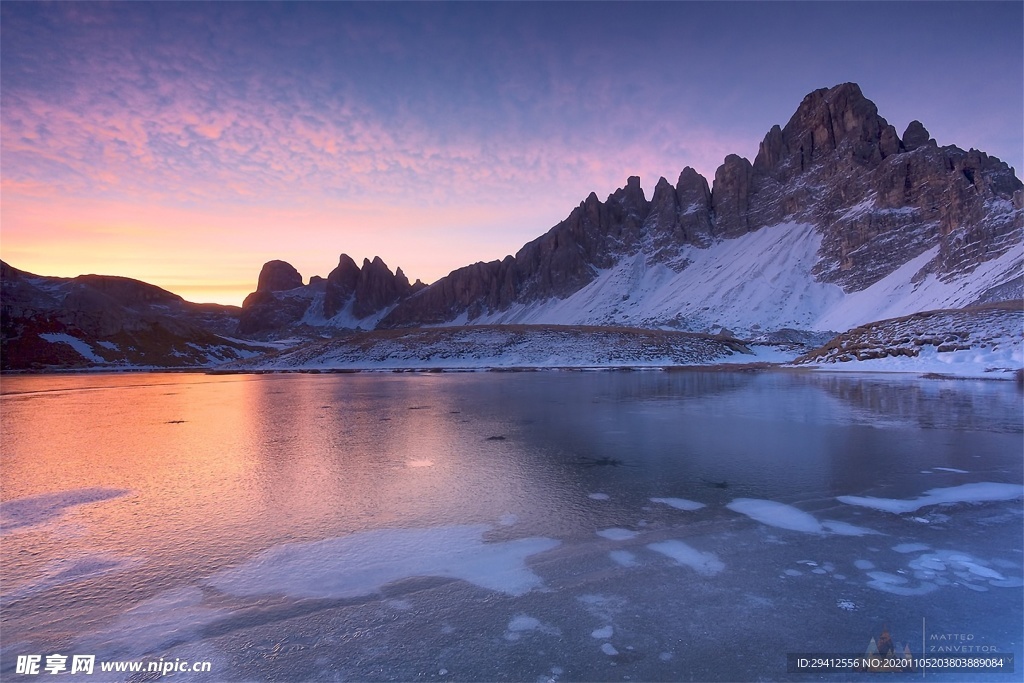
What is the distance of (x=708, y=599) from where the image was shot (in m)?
4.82

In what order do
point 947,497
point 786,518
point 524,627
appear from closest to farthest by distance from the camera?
1. point 524,627
2. point 786,518
3. point 947,497

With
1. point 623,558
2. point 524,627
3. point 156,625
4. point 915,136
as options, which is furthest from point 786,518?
point 915,136

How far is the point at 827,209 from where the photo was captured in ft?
387

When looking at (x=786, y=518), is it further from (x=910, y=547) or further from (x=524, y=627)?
(x=524, y=627)

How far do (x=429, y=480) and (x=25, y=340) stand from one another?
342ft

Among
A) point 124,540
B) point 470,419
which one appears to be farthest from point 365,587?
point 470,419

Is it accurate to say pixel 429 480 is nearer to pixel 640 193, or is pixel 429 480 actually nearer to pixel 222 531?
pixel 222 531

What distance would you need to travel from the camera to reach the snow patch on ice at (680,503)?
7551mm

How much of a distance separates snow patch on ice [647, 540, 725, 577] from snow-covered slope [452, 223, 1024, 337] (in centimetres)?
7592

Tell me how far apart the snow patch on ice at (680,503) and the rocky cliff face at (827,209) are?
72.4 m

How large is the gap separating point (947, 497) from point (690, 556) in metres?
5.05

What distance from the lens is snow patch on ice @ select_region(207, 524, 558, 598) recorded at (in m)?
5.15

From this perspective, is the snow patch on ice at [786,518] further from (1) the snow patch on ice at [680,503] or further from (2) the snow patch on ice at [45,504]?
(2) the snow patch on ice at [45,504]

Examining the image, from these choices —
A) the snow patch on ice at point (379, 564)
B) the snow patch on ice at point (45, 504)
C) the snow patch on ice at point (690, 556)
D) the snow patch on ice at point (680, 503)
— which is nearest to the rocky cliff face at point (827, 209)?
the snow patch on ice at point (680, 503)
